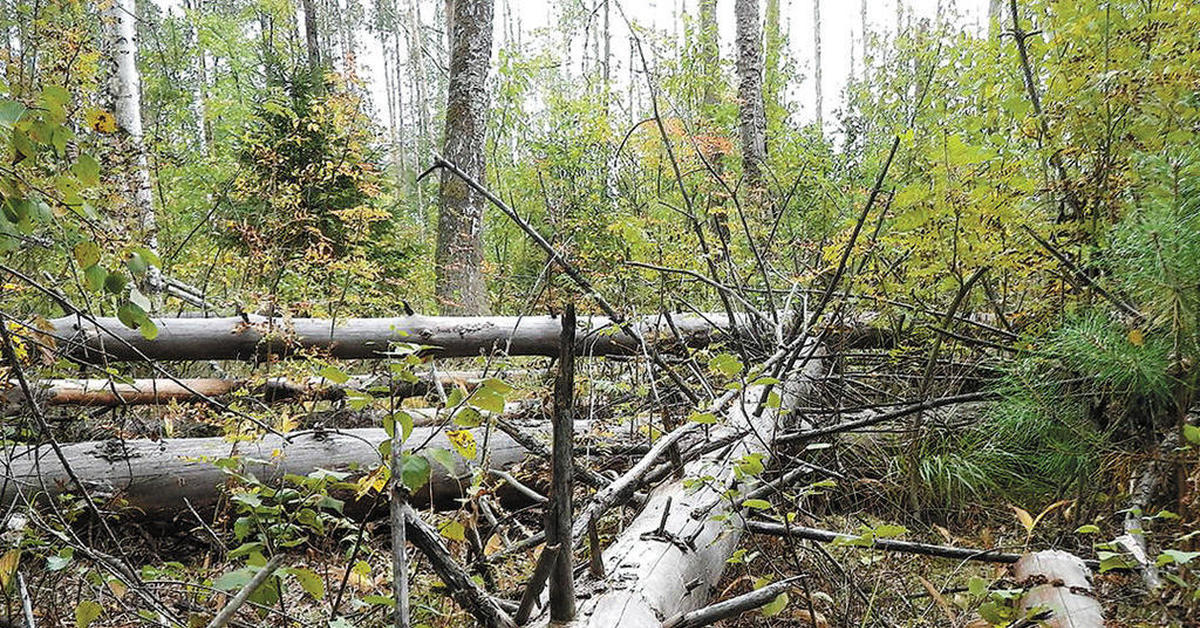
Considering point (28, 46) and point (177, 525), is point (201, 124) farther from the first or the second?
point (177, 525)

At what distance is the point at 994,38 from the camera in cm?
358

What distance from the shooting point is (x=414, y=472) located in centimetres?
125

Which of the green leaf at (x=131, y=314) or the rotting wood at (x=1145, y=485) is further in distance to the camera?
the rotting wood at (x=1145, y=485)

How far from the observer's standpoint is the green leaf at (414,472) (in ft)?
4.04

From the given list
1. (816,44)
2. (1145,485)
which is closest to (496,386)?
(1145,485)

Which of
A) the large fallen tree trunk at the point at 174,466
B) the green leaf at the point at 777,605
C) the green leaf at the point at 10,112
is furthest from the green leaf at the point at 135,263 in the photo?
the large fallen tree trunk at the point at 174,466

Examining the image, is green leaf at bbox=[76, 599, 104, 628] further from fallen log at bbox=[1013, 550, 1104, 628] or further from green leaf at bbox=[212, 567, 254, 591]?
fallen log at bbox=[1013, 550, 1104, 628]

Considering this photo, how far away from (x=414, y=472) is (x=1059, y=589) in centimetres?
166

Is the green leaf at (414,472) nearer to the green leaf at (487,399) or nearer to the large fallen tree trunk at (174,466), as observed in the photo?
the green leaf at (487,399)

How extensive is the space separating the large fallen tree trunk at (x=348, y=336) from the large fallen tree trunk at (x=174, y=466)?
85cm

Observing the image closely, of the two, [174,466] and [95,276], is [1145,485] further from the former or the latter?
[174,466]

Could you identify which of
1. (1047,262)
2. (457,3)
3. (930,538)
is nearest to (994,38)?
(1047,262)

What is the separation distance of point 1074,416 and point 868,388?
54.0 inches

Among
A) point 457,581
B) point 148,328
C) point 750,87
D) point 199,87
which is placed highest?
point 199,87
